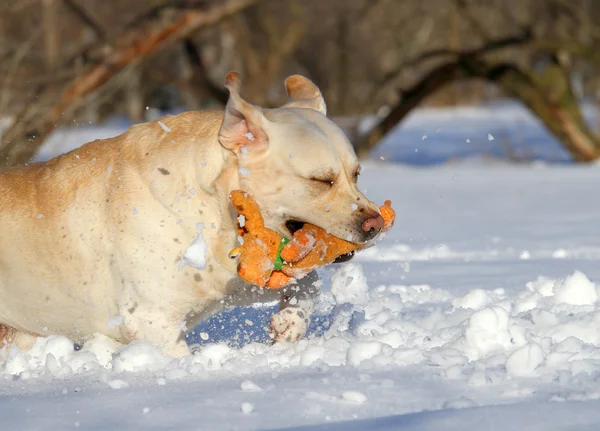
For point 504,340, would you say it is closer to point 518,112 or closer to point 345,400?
point 345,400

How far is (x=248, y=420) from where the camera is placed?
2727 mm

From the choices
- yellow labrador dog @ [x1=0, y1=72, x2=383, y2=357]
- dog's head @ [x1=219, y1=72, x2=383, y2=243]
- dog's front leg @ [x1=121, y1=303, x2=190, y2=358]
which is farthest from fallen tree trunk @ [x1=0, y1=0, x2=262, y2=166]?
dog's head @ [x1=219, y1=72, x2=383, y2=243]

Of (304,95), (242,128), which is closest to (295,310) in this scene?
(242,128)

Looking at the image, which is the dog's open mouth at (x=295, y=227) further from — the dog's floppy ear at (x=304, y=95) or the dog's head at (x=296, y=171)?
the dog's floppy ear at (x=304, y=95)

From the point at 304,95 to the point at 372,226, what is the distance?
39.7 inches

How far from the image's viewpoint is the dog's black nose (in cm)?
360

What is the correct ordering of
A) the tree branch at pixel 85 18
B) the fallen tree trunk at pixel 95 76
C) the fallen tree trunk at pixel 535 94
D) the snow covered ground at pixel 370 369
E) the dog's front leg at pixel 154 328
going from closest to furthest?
the snow covered ground at pixel 370 369 → the dog's front leg at pixel 154 328 → the fallen tree trunk at pixel 95 76 → the tree branch at pixel 85 18 → the fallen tree trunk at pixel 535 94

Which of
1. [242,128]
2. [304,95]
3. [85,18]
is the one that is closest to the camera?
[242,128]

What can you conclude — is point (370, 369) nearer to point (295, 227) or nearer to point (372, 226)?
point (372, 226)

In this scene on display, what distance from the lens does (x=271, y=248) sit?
12.0 feet

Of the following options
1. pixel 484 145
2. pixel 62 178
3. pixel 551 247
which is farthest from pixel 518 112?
pixel 62 178

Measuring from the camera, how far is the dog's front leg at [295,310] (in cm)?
397

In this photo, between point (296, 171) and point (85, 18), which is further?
point (85, 18)

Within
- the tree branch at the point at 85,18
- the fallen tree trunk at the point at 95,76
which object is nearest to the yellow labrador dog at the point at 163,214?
the fallen tree trunk at the point at 95,76
